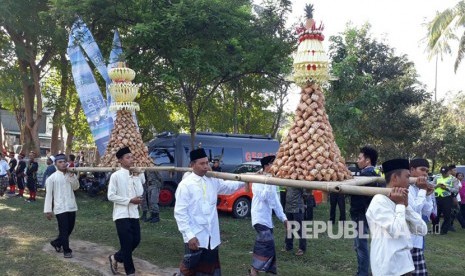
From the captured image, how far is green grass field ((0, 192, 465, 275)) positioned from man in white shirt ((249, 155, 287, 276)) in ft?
1.83

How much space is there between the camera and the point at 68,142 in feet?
67.2

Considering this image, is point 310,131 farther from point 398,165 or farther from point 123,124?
point 123,124

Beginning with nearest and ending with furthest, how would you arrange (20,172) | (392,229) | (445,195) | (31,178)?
(392,229) < (445,195) < (31,178) < (20,172)

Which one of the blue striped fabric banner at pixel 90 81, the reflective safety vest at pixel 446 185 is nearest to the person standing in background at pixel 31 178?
the blue striped fabric banner at pixel 90 81

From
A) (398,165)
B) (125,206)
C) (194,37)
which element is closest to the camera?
(398,165)

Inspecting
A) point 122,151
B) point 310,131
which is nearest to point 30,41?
point 122,151

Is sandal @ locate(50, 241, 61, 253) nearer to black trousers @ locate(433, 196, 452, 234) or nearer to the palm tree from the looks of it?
black trousers @ locate(433, 196, 452, 234)

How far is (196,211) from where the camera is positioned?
214 inches

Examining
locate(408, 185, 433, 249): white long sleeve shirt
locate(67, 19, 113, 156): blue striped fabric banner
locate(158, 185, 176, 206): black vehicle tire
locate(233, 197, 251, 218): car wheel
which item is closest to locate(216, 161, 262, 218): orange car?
locate(233, 197, 251, 218): car wheel

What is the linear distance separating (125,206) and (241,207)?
6278 millimetres

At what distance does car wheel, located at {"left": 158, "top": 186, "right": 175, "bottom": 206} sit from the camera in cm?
1443

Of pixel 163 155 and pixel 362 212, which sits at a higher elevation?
pixel 163 155

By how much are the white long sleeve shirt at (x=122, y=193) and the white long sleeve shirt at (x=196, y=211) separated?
1554mm

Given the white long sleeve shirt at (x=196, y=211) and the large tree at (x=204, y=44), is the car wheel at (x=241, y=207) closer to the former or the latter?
the large tree at (x=204, y=44)
